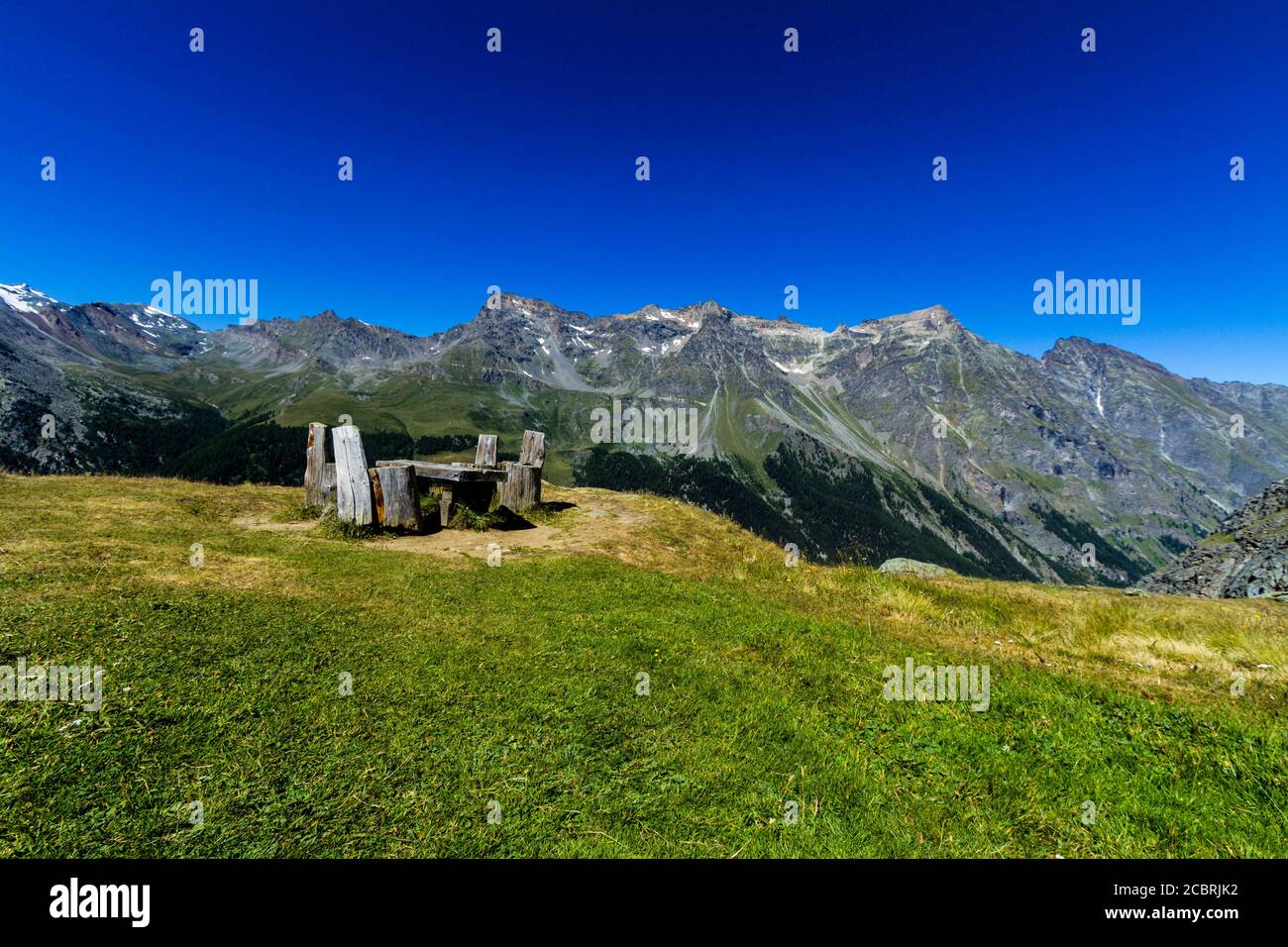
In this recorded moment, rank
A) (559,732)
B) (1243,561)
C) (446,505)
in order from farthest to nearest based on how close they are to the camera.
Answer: (1243,561) → (446,505) → (559,732)

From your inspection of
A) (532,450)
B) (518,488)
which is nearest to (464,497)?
(518,488)

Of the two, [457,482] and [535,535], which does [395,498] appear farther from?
[535,535]

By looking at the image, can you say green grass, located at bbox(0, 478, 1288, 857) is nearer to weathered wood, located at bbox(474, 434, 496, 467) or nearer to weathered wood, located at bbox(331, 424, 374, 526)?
weathered wood, located at bbox(331, 424, 374, 526)

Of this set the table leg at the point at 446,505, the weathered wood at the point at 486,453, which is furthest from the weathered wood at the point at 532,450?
the table leg at the point at 446,505

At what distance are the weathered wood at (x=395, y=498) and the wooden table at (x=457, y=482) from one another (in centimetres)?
95

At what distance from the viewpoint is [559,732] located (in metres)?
6.96

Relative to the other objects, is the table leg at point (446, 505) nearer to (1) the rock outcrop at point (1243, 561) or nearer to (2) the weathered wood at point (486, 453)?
(2) the weathered wood at point (486, 453)

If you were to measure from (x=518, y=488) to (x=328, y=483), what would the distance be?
7018mm

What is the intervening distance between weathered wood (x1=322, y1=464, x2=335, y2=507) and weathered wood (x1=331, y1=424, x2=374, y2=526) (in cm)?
94

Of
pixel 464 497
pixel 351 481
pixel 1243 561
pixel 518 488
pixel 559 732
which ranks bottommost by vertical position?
pixel 1243 561

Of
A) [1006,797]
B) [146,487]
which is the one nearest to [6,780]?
[1006,797]

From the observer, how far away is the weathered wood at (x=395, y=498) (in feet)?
58.3

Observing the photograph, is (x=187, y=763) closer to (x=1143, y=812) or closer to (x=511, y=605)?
(x=511, y=605)
